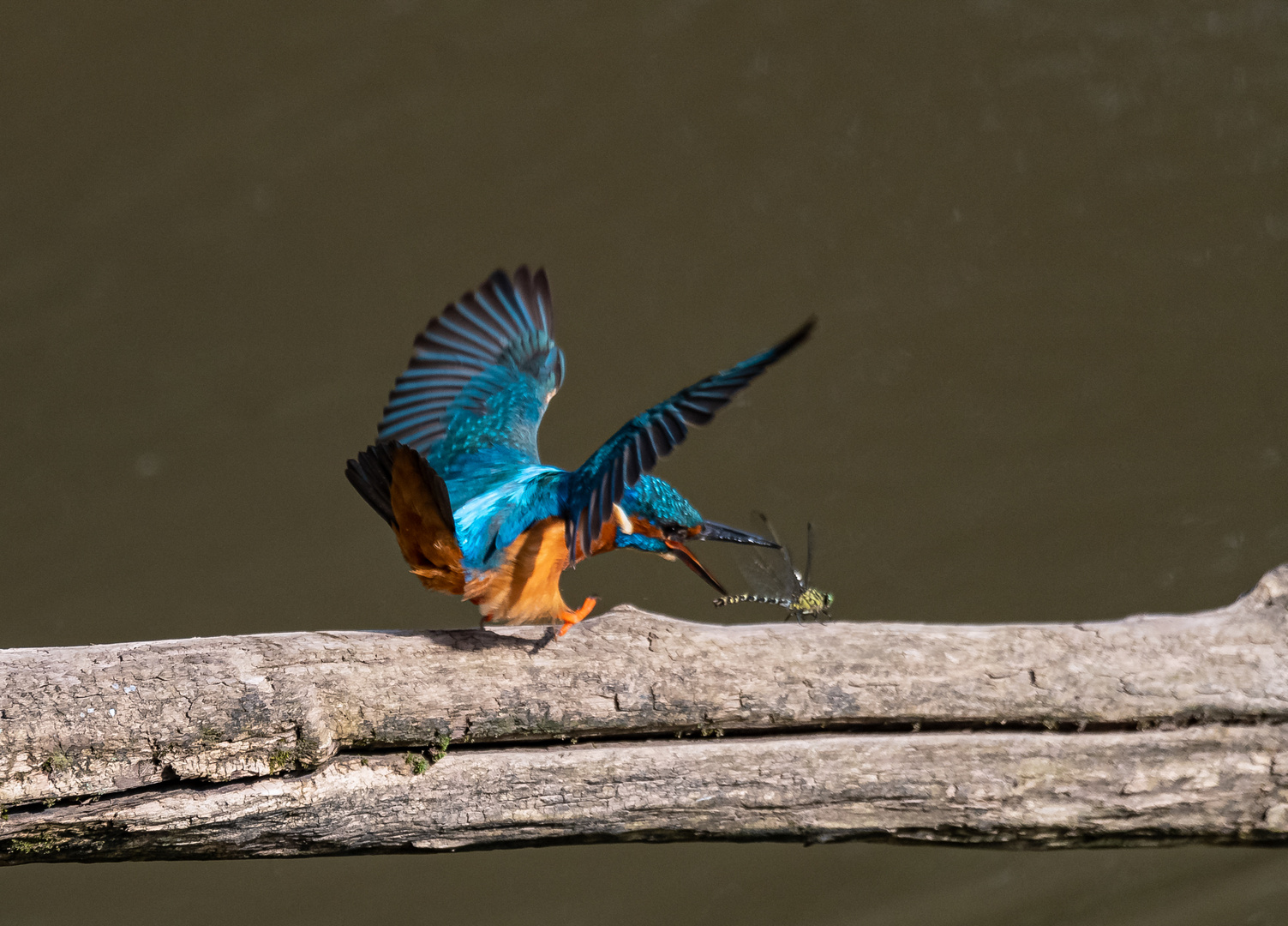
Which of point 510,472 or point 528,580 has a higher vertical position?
point 510,472

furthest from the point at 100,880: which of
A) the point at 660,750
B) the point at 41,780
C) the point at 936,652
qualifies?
the point at 936,652

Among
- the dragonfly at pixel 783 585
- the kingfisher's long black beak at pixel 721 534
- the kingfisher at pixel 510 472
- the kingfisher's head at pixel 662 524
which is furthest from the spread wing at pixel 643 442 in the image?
the dragonfly at pixel 783 585

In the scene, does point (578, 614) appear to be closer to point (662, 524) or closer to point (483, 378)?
point (662, 524)

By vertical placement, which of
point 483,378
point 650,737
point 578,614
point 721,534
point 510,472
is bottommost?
point 650,737

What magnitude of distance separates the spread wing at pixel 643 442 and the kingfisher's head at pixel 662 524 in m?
0.11

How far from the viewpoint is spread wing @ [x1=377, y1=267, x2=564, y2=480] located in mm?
1734

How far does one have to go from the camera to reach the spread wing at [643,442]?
1.17 m

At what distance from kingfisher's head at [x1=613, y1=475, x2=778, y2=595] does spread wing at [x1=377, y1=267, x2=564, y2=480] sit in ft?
0.81

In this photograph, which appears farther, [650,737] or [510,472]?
[510,472]

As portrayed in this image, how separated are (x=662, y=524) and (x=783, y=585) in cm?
47

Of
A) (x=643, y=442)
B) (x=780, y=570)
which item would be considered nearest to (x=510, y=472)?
(x=643, y=442)

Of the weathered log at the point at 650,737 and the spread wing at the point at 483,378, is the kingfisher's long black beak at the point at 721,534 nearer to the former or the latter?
the weathered log at the point at 650,737

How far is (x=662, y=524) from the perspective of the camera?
152 centimetres

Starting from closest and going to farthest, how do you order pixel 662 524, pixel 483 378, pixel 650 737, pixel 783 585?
pixel 650 737
pixel 662 524
pixel 483 378
pixel 783 585
